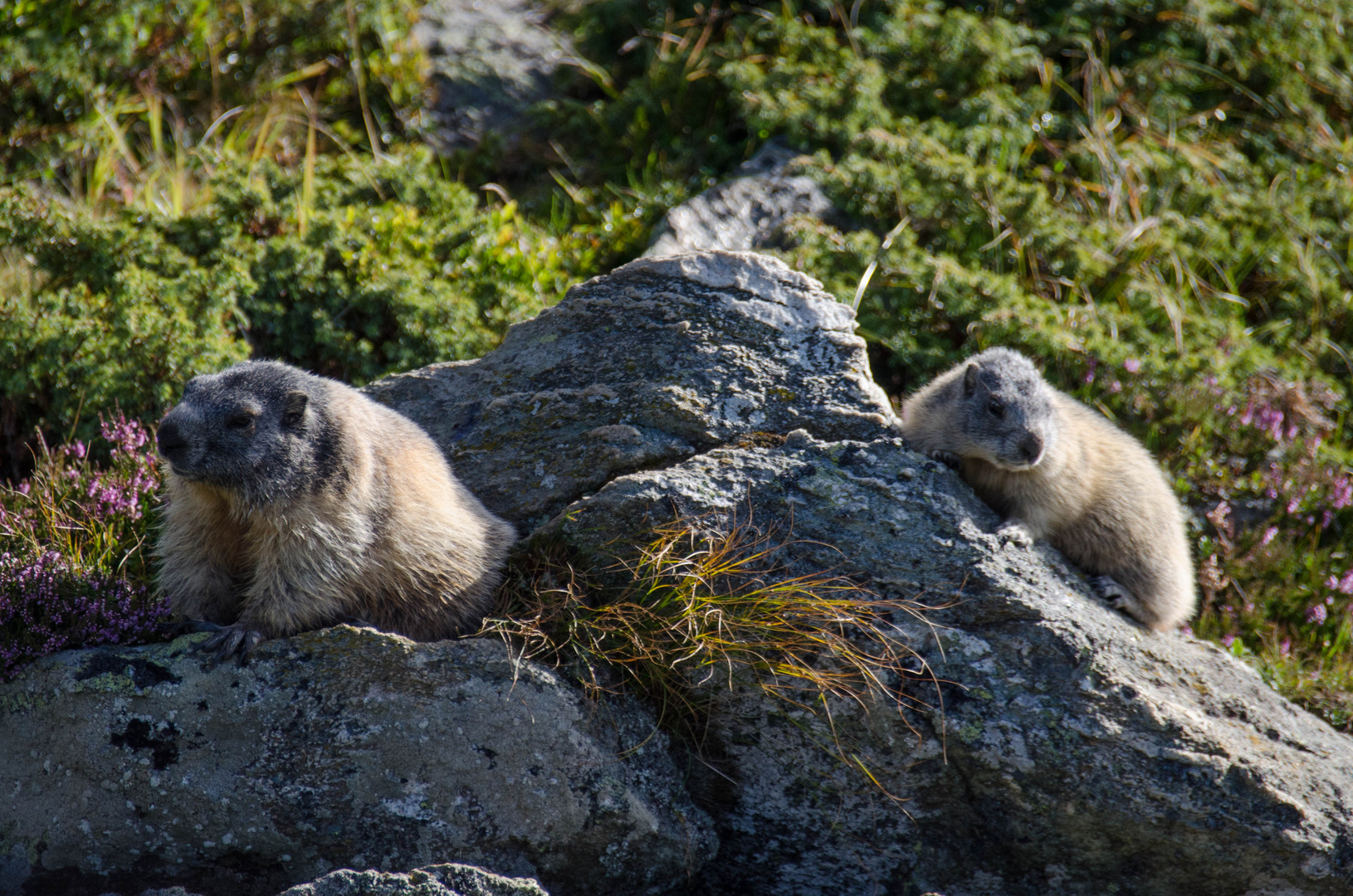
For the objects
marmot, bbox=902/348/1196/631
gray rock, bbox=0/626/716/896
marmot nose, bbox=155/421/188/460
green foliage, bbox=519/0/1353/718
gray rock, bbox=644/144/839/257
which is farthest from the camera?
gray rock, bbox=644/144/839/257

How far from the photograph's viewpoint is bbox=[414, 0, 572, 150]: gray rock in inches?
455

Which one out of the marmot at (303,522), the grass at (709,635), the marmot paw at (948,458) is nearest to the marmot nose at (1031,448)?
the marmot paw at (948,458)

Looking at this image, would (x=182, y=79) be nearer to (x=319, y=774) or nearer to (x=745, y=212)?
(x=745, y=212)

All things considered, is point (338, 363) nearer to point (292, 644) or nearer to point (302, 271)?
point (302, 271)

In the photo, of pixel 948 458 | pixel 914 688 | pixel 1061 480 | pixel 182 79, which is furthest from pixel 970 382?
pixel 182 79

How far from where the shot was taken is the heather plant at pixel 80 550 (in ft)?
17.0

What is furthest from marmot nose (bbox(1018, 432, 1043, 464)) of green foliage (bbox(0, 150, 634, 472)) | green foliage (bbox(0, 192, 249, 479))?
green foliage (bbox(0, 192, 249, 479))

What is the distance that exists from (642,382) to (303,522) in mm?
2120

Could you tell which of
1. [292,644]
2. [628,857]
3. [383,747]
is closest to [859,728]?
[628,857]

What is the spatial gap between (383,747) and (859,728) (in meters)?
2.27

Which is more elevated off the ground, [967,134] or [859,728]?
[967,134]

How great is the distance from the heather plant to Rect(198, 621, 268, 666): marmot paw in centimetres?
55

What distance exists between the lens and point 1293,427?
27.8 ft

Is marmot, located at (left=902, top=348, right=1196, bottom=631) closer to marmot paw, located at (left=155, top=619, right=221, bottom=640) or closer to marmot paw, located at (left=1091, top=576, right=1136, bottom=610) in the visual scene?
marmot paw, located at (left=1091, top=576, right=1136, bottom=610)
